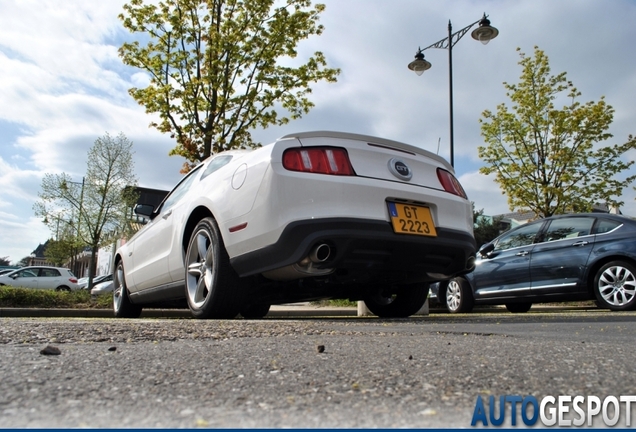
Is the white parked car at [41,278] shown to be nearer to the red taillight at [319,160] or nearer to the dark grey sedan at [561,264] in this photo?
the dark grey sedan at [561,264]

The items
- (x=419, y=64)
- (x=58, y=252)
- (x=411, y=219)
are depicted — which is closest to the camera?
(x=411, y=219)

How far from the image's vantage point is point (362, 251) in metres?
3.90

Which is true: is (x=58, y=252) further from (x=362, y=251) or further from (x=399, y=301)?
(x=362, y=251)

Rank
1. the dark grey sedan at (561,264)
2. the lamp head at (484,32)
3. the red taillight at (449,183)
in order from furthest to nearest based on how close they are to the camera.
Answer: the lamp head at (484,32) → the dark grey sedan at (561,264) → the red taillight at (449,183)

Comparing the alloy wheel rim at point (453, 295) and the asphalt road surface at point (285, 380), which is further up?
the alloy wheel rim at point (453, 295)

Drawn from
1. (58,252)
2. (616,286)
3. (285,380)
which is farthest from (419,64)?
(58,252)

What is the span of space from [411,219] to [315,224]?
2.62ft

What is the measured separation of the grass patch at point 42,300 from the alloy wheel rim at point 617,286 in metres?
8.47

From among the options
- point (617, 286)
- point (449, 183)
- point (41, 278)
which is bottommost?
point (617, 286)

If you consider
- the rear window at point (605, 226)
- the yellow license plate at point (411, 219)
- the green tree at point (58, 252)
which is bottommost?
the yellow license plate at point (411, 219)

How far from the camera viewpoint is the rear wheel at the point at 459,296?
900cm

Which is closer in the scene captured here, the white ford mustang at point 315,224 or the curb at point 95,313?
the white ford mustang at point 315,224

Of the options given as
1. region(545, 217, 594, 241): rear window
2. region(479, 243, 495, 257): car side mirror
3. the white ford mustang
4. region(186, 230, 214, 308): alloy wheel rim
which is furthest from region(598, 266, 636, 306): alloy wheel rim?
region(186, 230, 214, 308): alloy wheel rim

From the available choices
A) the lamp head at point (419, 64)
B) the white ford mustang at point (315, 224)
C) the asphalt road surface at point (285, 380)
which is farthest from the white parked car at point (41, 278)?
the asphalt road surface at point (285, 380)
